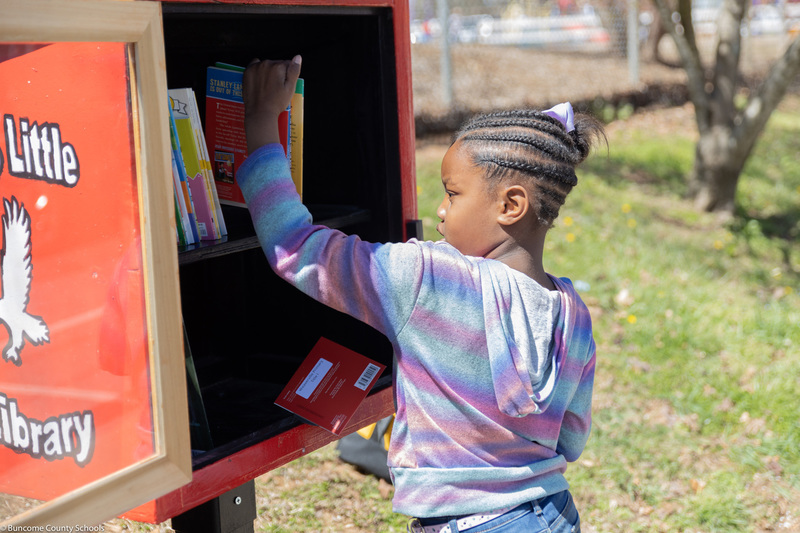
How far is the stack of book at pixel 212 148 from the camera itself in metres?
1.78

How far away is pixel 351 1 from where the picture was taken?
195 centimetres

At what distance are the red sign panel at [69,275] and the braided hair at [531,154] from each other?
69cm

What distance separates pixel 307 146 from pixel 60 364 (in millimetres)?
1124

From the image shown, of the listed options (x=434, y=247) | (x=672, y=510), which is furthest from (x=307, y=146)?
(x=672, y=510)

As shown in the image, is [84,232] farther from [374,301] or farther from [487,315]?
[487,315]

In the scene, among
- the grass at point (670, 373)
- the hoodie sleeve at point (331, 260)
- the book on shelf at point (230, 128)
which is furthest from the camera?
the grass at point (670, 373)

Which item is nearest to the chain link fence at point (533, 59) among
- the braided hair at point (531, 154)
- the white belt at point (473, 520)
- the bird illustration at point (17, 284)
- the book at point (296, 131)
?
the book at point (296, 131)

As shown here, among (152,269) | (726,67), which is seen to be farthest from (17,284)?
(726,67)

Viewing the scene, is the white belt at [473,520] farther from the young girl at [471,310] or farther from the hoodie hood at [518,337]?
the hoodie hood at [518,337]

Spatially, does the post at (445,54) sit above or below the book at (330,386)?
above

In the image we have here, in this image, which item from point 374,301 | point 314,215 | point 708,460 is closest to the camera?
point 374,301

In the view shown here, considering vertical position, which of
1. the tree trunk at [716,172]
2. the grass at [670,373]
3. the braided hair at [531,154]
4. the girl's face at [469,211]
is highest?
the braided hair at [531,154]

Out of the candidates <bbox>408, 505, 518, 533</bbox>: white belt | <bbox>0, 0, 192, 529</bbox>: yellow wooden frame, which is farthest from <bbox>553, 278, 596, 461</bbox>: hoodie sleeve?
<bbox>0, 0, 192, 529</bbox>: yellow wooden frame

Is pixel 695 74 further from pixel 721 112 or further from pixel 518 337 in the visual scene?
pixel 518 337
